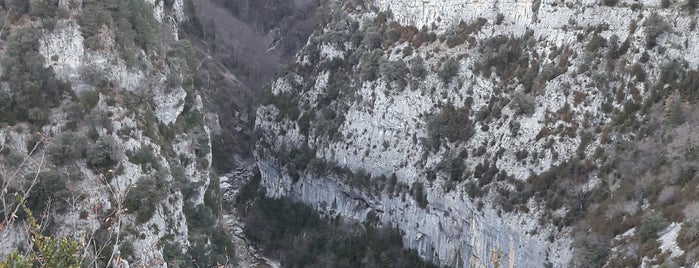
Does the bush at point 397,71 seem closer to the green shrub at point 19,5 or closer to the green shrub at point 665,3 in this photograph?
the green shrub at point 665,3

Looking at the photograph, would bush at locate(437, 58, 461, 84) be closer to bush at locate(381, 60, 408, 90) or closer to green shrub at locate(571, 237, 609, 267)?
bush at locate(381, 60, 408, 90)

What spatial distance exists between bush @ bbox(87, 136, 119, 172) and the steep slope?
6 centimetres

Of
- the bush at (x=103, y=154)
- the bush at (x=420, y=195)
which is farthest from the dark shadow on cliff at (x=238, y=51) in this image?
the bush at (x=103, y=154)

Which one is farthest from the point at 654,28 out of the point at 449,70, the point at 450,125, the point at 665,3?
the point at 450,125

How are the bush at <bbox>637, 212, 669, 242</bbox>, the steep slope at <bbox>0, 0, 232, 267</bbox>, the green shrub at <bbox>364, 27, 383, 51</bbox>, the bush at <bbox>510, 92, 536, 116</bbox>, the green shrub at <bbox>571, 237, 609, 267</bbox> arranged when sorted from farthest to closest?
the green shrub at <bbox>364, 27, 383, 51</bbox>
the bush at <bbox>510, 92, 536, 116</bbox>
the steep slope at <bbox>0, 0, 232, 267</bbox>
the green shrub at <bbox>571, 237, 609, 267</bbox>
the bush at <bbox>637, 212, 669, 242</bbox>

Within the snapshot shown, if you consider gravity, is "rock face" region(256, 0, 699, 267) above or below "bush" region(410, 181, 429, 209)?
above

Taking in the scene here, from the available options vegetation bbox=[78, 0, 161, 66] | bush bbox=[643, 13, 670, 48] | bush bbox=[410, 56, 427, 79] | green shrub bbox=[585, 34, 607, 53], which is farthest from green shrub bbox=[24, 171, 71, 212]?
bush bbox=[643, 13, 670, 48]

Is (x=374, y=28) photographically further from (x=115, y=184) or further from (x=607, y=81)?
(x=115, y=184)

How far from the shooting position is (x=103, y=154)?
4025cm

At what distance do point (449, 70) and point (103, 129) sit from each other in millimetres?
24698

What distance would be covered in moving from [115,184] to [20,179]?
5.35 m

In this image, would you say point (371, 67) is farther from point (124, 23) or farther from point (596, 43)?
point (124, 23)

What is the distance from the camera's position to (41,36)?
4244 centimetres

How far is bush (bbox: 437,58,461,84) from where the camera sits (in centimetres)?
5031
